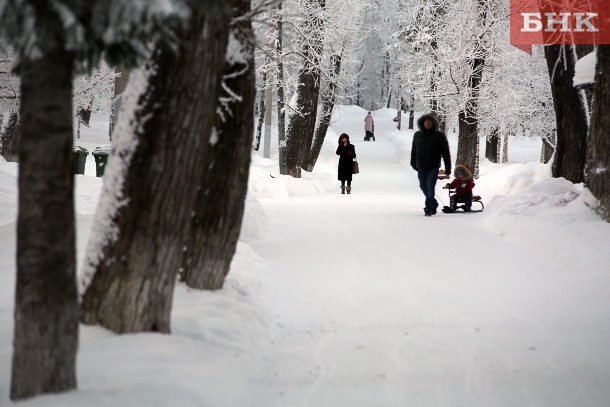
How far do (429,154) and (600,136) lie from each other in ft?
12.4

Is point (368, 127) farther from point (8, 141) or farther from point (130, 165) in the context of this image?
point (130, 165)

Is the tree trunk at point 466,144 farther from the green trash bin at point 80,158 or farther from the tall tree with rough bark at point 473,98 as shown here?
the green trash bin at point 80,158

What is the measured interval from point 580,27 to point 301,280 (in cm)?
836

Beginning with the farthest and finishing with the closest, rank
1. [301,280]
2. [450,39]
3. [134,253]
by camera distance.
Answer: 1. [450,39]
2. [301,280]
3. [134,253]

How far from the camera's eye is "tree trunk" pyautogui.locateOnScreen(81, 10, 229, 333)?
14.6 feet

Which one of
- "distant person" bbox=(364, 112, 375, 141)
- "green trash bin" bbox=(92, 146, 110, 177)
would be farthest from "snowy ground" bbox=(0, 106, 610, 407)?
"distant person" bbox=(364, 112, 375, 141)

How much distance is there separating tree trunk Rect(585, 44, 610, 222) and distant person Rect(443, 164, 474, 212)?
3513 mm

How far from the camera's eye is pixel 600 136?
1070 centimetres

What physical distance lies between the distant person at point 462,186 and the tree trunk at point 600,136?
3.51 metres

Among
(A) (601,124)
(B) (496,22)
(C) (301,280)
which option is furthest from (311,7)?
(C) (301,280)

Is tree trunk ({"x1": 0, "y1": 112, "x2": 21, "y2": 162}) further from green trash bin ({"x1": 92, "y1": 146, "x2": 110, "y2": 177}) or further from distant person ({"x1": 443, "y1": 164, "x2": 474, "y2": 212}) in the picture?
distant person ({"x1": 443, "y1": 164, "x2": 474, "y2": 212})

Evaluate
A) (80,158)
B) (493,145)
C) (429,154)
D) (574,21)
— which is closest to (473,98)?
(574,21)

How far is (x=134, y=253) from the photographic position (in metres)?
4.57

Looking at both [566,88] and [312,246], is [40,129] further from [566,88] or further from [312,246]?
[566,88]
